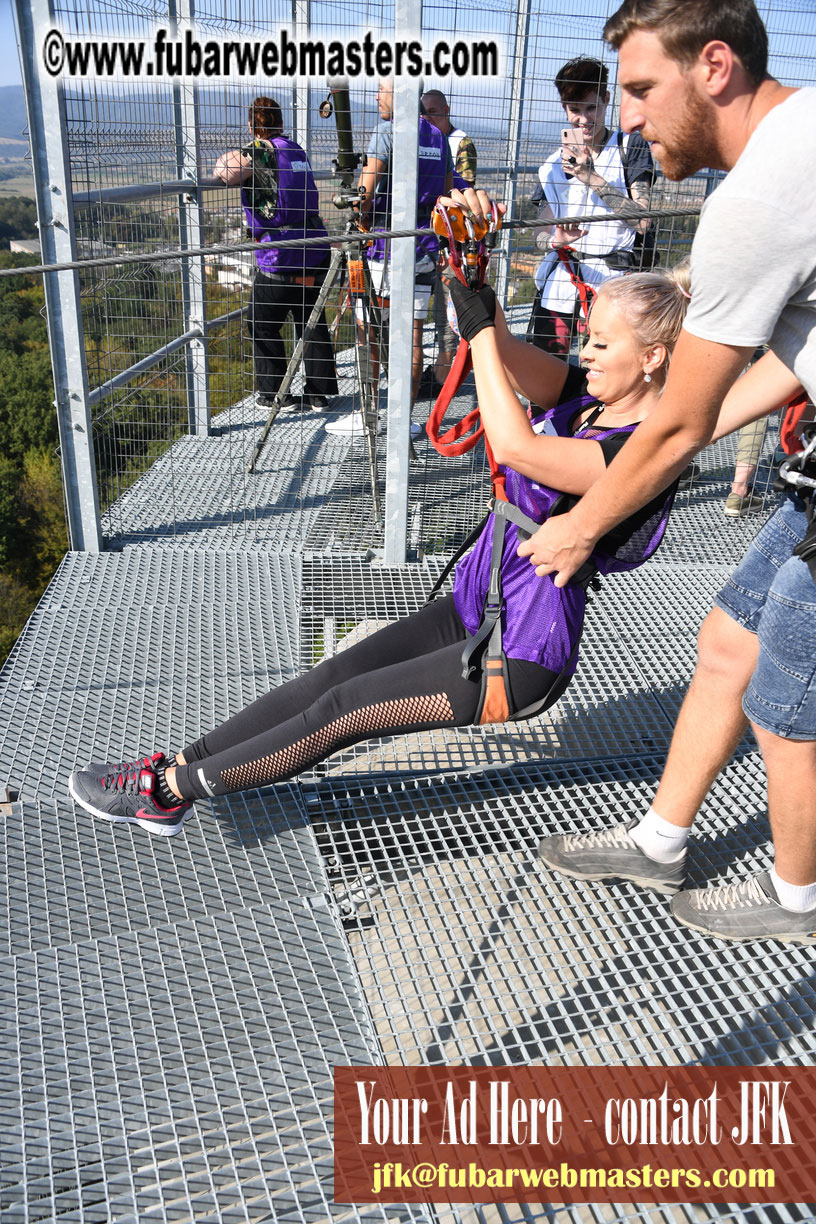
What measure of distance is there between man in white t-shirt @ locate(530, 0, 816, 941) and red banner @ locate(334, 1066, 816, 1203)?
385 mm

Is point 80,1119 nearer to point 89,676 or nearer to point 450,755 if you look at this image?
point 450,755

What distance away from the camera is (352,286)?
3.86 metres

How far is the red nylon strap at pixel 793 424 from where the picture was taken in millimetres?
2062

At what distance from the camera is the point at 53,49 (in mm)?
2979

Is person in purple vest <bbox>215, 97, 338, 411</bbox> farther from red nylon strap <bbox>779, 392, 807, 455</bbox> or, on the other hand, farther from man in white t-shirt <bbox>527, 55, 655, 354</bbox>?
red nylon strap <bbox>779, 392, 807, 455</bbox>

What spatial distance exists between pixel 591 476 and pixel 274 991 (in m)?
1.16

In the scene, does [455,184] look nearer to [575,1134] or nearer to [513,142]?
[513,142]

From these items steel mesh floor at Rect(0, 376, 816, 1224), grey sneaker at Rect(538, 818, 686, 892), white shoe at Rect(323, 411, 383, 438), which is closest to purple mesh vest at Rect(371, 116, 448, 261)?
white shoe at Rect(323, 411, 383, 438)

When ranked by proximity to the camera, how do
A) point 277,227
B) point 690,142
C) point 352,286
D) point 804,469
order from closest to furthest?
point 690,142
point 804,469
point 277,227
point 352,286

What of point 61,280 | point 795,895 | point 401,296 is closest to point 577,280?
point 401,296

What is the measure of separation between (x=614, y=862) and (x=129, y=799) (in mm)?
1108

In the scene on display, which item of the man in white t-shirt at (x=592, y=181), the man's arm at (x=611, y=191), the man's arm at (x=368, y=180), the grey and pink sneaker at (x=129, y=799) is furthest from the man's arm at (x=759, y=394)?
the man's arm at (x=611, y=191)

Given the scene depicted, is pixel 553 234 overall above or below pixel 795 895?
above

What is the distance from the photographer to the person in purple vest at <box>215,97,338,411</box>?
3875mm
